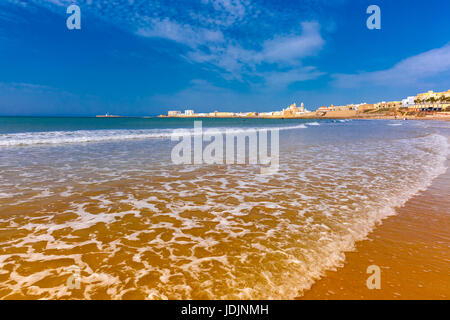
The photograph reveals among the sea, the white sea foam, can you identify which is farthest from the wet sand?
the white sea foam

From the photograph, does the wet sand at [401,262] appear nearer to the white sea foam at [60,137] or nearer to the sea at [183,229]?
the sea at [183,229]

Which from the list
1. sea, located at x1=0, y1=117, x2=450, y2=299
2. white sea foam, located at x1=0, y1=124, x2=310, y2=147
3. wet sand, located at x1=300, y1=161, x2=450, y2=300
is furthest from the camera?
white sea foam, located at x1=0, y1=124, x2=310, y2=147

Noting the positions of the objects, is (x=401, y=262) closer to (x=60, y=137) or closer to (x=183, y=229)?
(x=183, y=229)

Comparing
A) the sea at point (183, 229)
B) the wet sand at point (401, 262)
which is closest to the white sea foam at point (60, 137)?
the sea at point (183, 229)

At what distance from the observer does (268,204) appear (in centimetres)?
619

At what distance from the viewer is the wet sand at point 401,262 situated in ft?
10.0

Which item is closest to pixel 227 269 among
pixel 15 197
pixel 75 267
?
pixel 75 267

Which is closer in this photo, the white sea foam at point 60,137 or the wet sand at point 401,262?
the wet sand at point 401,262

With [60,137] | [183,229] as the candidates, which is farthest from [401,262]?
[60,137]

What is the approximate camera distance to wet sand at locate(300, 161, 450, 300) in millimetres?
3061

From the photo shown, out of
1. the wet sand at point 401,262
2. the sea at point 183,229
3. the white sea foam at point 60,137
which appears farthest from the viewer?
the white sea foam at point 60,137

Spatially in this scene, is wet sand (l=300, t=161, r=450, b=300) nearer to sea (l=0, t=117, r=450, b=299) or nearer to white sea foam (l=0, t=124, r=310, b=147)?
sea (l=0, t=117, r=450, b=299)

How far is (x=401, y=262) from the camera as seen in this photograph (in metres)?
3.67
